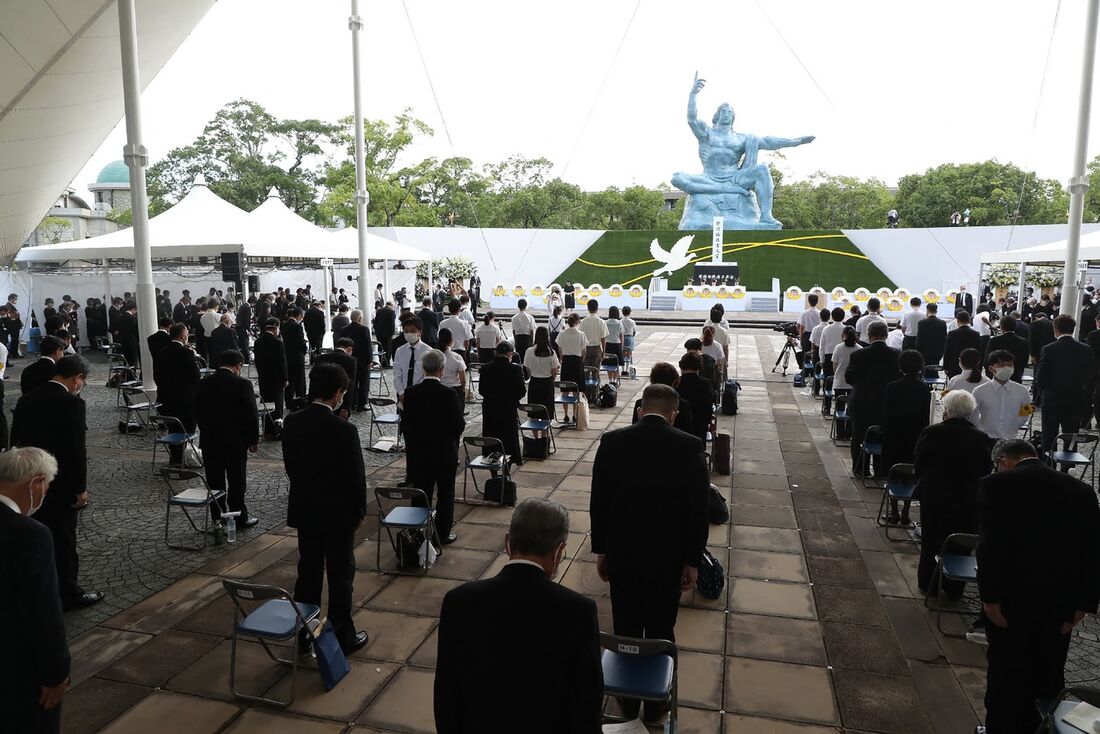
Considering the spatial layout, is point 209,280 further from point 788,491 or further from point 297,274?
point 788,491

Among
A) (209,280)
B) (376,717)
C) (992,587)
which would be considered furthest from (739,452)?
(209,280)

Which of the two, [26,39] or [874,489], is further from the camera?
[26,39]

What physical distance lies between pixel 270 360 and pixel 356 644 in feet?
20.0

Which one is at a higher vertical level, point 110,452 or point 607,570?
point 607,570

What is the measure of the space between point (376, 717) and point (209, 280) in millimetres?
21743

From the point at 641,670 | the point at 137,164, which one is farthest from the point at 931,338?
the point at 137,164

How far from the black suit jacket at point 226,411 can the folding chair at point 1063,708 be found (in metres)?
5.69

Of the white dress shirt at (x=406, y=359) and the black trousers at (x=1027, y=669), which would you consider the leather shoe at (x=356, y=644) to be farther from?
the white dress shirt at (x=406, y=359)

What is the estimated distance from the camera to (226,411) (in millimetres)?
6227

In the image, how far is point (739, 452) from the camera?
9367mm

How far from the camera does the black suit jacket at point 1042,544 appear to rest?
10.9ft

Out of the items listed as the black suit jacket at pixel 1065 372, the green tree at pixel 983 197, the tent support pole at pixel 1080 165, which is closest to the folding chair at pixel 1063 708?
the black suit jacket at pixel 1065 372

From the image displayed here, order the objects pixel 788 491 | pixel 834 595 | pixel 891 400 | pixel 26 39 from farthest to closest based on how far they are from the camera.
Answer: pixel 26 39 < pixel 788 491 < pixel 891 400 < pixel 834 595

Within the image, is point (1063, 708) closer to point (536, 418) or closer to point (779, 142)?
point (536, 418)
